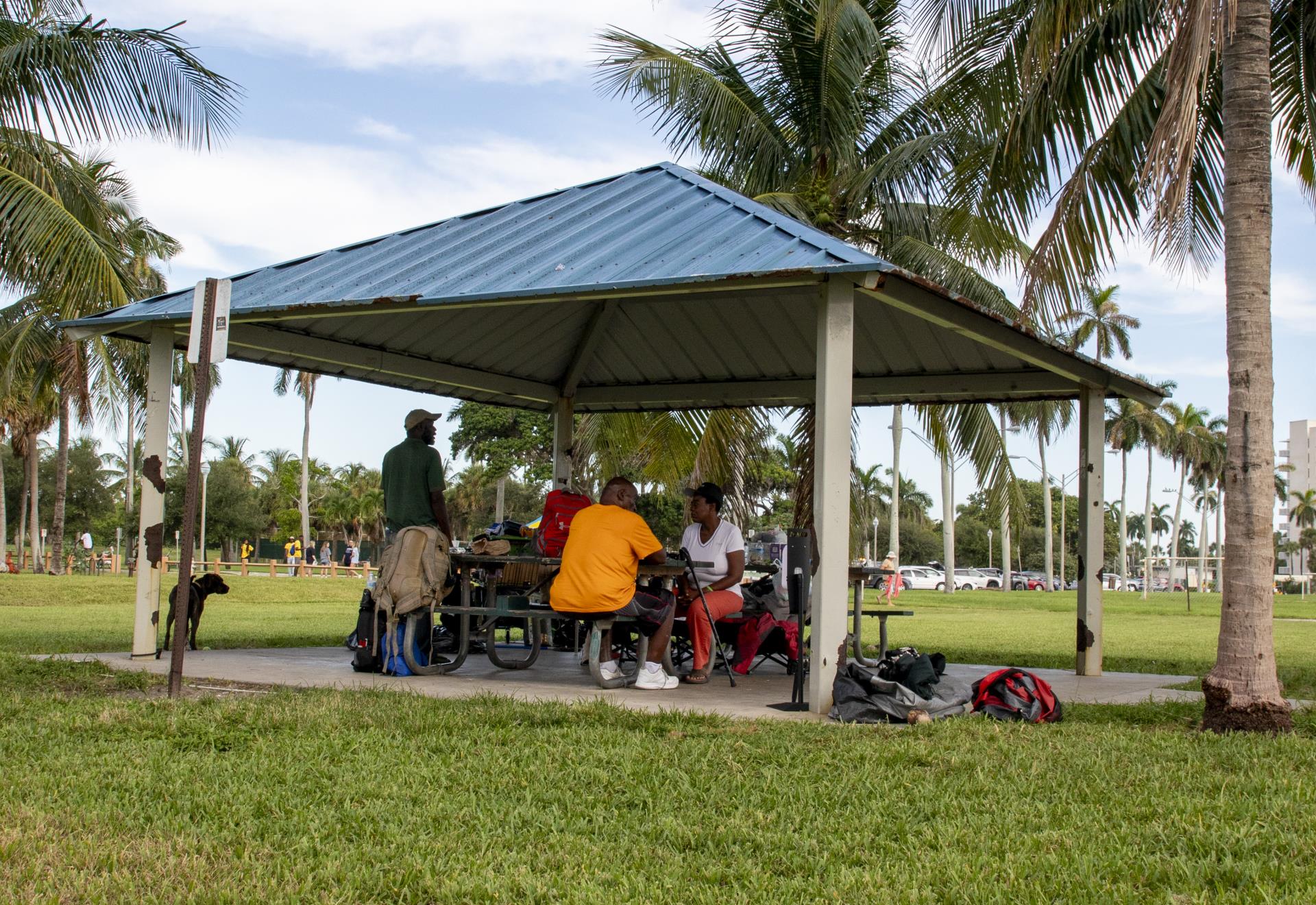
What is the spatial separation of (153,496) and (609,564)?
3897 millimetres

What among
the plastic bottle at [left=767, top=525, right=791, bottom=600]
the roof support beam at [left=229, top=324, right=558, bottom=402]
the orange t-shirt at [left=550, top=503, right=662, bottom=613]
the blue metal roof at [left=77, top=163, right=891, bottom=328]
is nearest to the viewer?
the blue metal roof at [left=77, top=163, right=891, bottom=328]

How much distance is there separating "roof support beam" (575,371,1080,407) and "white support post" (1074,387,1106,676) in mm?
417

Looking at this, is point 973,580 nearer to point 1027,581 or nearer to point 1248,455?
point 1027,581

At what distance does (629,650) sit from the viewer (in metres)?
10.7

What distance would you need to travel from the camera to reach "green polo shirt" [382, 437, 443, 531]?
31.0ft

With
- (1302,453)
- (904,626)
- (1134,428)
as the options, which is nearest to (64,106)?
(904,626)

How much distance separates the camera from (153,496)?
9.91 m

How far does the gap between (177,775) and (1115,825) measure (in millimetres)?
3722

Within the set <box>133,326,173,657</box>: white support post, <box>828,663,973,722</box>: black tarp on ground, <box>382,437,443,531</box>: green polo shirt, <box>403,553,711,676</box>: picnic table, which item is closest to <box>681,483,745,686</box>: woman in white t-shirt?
<box>403,553,711,676</box>: picnic table

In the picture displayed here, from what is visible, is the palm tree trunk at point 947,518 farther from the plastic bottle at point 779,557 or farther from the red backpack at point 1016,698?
the red backpack at point 1016,698

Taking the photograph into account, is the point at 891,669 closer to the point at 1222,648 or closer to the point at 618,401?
the point at 1222,648

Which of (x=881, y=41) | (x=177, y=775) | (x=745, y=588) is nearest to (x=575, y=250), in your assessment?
(x=745, y=588)

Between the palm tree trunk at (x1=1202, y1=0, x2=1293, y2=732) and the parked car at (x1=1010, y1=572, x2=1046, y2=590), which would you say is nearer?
the palm tree trunk at (x1=1202, y1=0, x2=1293, y2=732)

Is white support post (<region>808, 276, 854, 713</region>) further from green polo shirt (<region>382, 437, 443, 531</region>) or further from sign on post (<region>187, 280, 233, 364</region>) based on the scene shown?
sign on post (<region>187, 280, 233, 364</region>)
